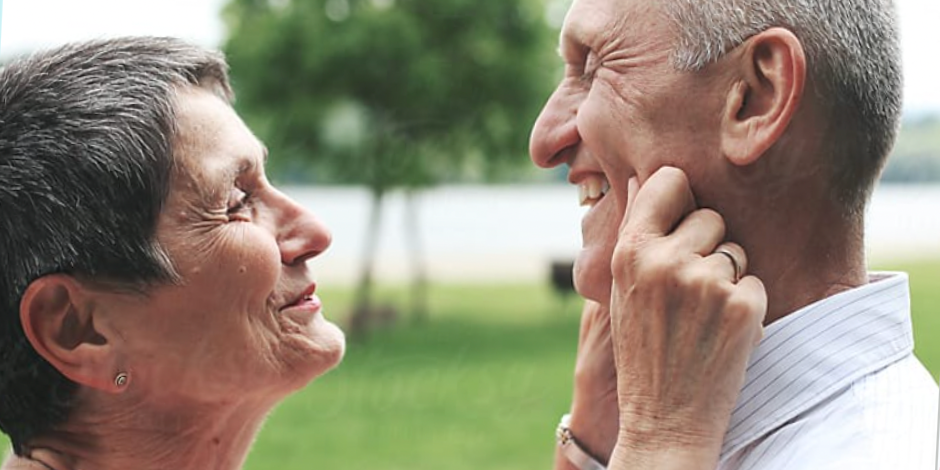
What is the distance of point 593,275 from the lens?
47.9 inches

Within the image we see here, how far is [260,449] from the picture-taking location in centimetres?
486

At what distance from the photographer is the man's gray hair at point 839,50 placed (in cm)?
108

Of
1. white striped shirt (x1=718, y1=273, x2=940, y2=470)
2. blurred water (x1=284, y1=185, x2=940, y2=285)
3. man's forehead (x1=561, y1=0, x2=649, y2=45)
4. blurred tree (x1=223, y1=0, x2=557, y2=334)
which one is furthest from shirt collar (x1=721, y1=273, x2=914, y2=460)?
blurred tree (x1=223, y1=0, x2=557, y2=334)

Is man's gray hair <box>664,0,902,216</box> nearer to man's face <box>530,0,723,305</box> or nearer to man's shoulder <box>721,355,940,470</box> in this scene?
man's face <box>530,0,723,305</box>

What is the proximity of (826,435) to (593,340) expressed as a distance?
0.43m

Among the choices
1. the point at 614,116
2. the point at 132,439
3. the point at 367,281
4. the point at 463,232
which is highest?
the point at 614,116

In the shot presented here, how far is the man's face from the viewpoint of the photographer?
112 centimetres

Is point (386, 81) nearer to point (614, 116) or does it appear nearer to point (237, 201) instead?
point (237, 201)

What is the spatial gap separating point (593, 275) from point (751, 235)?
7.0 inches

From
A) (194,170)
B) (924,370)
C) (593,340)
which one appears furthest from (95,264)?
(924,370)

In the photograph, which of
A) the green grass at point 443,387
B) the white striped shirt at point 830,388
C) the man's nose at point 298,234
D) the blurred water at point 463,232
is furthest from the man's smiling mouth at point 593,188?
the green grass at point 443,387

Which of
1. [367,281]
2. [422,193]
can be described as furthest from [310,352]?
[367,281]

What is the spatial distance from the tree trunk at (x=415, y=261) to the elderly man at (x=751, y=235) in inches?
139

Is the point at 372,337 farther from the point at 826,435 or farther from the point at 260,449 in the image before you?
the point at 826,435
